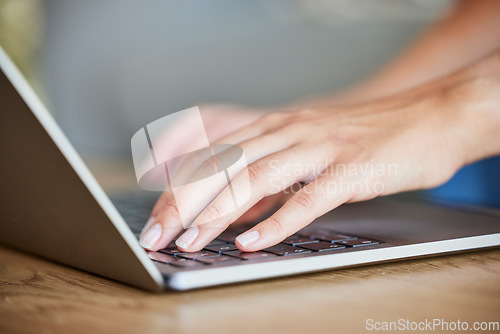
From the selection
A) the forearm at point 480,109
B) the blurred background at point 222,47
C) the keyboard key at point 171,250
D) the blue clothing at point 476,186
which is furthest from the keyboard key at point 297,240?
the blurred background at point 222,47

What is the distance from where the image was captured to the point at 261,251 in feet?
1.58

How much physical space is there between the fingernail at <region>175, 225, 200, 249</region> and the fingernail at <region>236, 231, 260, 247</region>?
4 centimetres

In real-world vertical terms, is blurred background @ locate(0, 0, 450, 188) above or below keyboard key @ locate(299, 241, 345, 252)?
above

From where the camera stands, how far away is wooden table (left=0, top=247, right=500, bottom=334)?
34 cm

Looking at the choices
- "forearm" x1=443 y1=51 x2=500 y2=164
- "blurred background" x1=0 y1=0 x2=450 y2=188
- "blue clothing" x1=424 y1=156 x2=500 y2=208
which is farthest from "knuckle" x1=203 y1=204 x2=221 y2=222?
"blurred background" x1=0 y1=0 x2=450 y2=188

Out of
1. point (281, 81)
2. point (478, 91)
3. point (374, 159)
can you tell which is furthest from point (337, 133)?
point (281, 81)

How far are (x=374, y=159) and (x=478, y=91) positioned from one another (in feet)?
0.66

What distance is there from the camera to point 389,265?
1.61 feet

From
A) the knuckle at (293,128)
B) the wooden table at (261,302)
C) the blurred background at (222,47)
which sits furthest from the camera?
the blurred background at (222,47)

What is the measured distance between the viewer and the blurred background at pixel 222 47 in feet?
7.80

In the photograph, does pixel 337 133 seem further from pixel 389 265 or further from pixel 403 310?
pixel 403 310

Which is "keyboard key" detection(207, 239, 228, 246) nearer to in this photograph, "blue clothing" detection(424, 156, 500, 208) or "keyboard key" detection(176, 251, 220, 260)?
"keyboard key" detection(176, 251, 220, 260)

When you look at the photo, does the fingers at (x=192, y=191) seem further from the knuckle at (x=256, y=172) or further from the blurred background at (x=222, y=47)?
the blurred background at (x=222, y=47)

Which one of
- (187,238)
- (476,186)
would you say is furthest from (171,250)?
(476,186)
